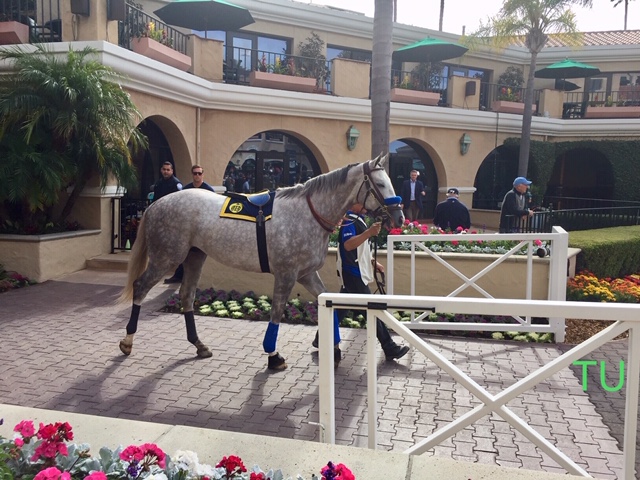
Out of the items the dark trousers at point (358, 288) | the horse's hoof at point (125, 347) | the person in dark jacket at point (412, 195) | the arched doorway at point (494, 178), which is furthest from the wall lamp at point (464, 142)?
the horse's hoof at point (125, 347)

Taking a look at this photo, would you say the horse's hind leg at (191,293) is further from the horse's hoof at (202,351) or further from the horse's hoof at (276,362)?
the horse's hoof at (276,362)

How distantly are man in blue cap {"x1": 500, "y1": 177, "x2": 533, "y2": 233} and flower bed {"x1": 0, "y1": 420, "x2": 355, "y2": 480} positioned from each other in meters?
8.13

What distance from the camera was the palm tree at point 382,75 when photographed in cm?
1026

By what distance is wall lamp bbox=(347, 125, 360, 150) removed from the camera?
55.4ft

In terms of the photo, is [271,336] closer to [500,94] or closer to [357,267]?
[357,267]

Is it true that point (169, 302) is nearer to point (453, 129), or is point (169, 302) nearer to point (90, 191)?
point (90, 191)

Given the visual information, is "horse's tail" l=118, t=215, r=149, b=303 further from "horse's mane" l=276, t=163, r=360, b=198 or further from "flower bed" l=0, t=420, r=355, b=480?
"flower bed" l=0, t=420, r=355, b=480

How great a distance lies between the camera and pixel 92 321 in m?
7.56

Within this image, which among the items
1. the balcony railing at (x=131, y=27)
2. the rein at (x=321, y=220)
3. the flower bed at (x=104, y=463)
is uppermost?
the balcony railing at (x=131, y=27)

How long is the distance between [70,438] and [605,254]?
971 centimetres

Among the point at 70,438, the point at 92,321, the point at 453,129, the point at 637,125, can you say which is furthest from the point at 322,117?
the point at 70,438

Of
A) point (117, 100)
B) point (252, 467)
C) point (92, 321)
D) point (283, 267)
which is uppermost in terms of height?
point (117, 100)

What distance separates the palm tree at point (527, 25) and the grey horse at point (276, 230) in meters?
15.1

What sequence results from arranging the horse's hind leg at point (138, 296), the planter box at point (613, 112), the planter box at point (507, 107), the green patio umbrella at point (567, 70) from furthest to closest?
the planter box at point (613, 112) < the green patio umbrella at point (567, 70) < the planter box at point (507, 107) < the horse's hind leg at point (138, 296)
